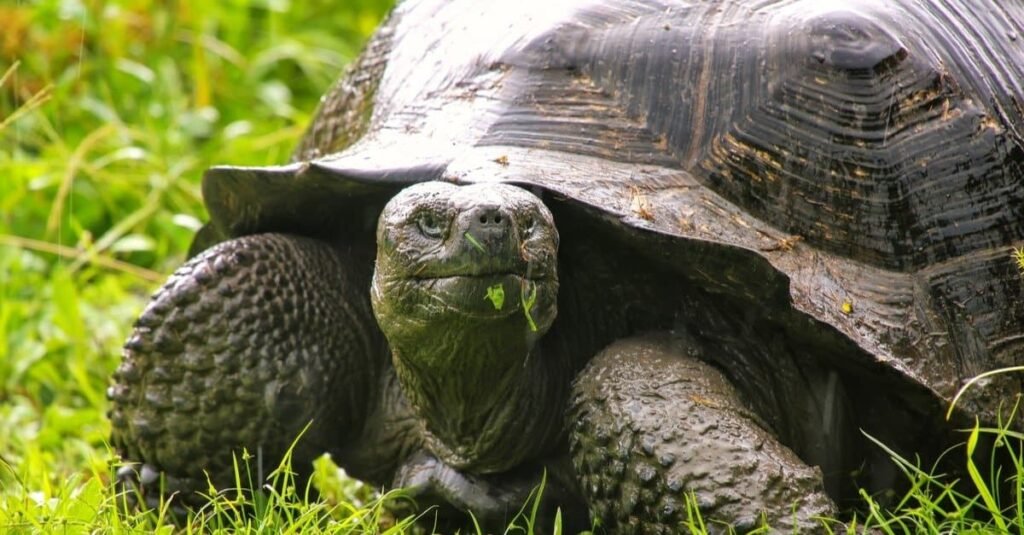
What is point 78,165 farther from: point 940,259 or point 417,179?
point 940,259

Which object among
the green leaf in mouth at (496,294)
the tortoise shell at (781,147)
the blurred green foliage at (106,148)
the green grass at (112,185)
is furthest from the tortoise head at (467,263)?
the blurred green foliage at (106,148)

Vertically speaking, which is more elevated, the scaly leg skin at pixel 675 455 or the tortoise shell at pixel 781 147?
the tortoise shell at pixel 781 147

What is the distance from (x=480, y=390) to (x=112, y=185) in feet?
11.0

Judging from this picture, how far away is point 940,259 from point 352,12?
528cm

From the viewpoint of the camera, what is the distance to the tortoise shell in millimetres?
3402

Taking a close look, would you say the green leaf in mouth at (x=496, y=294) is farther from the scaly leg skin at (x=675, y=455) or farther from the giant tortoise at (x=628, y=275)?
the scaly leg skin at (x=675, y=455)

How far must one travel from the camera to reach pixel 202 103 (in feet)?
23.9

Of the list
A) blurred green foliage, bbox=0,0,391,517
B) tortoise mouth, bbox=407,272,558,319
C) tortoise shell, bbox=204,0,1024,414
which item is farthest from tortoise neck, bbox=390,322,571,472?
blurred green foliage, bbox=0,0,391,517

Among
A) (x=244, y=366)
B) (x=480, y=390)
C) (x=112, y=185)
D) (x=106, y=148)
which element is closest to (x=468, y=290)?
(x=480, y=390)

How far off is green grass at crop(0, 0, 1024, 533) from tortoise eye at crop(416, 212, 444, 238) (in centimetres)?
66

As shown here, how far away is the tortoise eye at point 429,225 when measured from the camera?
3109 mm

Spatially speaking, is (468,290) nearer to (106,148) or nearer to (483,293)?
(483,293)

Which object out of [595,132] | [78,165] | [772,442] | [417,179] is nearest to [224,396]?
[417,179]

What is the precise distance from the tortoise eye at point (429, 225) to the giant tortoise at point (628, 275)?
10 millimetres
